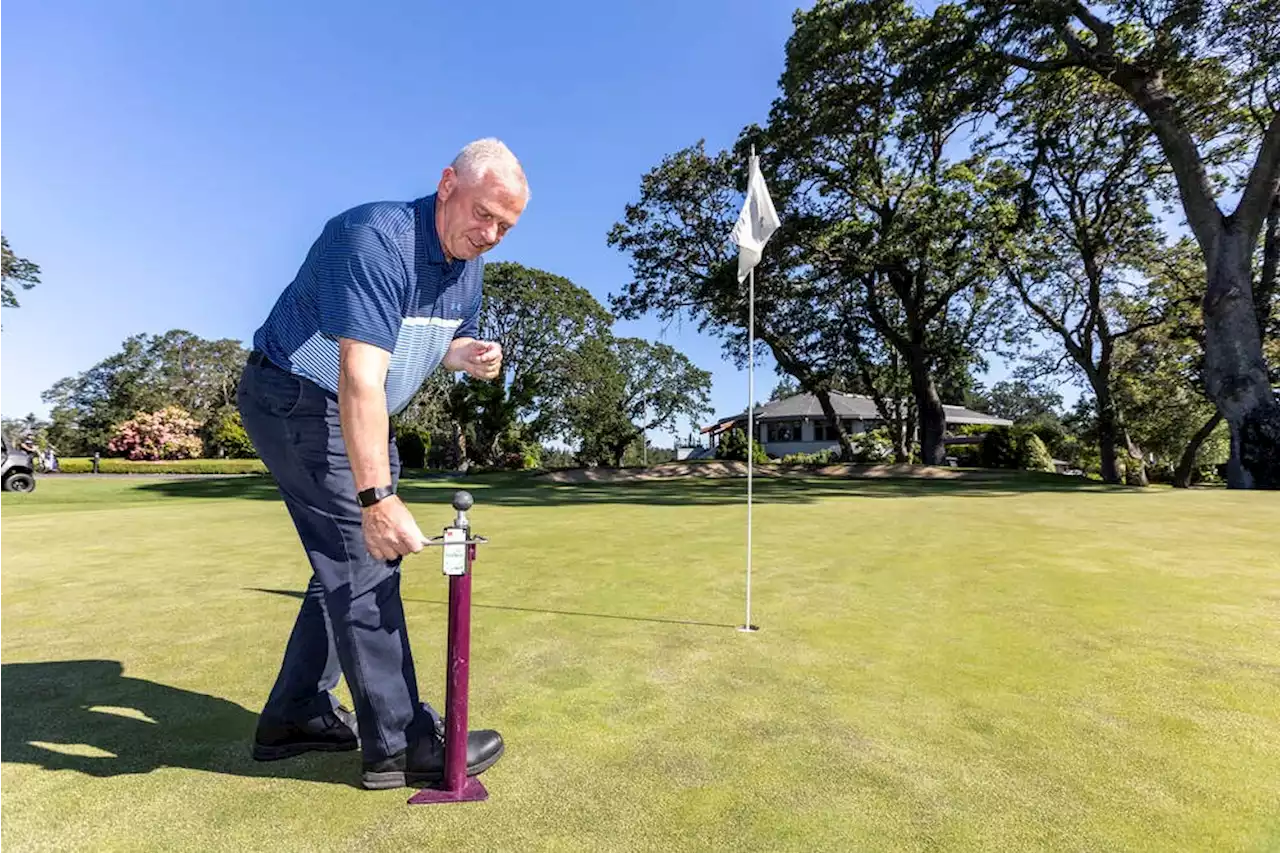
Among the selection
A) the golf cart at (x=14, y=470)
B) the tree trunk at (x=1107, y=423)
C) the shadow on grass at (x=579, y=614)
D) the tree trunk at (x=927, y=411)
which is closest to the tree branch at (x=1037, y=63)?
the tree trunk at (x=927, y=411)

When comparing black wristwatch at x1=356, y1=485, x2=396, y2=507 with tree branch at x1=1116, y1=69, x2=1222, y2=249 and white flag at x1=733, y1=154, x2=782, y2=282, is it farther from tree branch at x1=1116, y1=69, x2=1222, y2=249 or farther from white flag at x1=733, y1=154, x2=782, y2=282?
tree branch at x1=1116, y1=69, x2=1222, y2=249

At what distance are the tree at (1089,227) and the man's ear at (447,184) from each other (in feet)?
74.1

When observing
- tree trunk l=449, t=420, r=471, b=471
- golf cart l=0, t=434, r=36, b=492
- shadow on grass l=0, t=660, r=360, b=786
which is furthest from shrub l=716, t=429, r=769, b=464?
shadow on grass l=0, t=660, r=360, b=786

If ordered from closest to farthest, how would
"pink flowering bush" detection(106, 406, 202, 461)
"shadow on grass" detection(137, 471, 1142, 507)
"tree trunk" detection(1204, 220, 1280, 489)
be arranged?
"shadow on grass" detection(137, 471, 1142, 507), "tree trunk" detection(1204, 220, 1280, 489), "pink flowering bush" detection(106, 406, 202, 461)

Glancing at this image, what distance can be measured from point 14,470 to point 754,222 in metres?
23.4

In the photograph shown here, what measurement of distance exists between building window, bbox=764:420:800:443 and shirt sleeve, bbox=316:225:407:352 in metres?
57.1

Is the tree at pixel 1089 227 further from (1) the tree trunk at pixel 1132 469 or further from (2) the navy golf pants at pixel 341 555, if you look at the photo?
(2) the navy golf pants at pixel 341 555

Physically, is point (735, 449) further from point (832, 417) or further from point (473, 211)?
point (473, 211)

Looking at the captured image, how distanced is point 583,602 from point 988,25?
18.6 meters

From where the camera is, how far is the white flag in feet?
16.4

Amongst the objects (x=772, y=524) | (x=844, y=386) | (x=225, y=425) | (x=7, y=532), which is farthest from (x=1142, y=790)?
(x=225, y=425)

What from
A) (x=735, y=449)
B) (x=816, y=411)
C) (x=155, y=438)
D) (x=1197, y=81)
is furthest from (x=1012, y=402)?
(x=155, y=438)

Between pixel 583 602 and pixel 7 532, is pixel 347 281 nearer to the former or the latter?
pixel 583 602

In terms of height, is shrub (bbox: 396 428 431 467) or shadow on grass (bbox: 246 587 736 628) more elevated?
shrub (bbox: 396 428 431 467)
